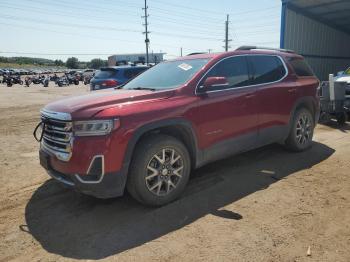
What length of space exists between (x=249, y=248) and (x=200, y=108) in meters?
1.85

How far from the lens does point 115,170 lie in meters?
3.71

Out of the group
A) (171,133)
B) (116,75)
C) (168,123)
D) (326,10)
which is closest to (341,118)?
(171,133)

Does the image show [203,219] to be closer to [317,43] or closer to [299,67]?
[299,67]

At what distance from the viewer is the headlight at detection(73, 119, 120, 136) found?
3.63 metres

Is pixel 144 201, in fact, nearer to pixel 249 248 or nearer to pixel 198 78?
pixel 249 248

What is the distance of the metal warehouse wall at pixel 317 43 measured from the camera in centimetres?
1802

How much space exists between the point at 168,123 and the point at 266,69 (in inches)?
93.6

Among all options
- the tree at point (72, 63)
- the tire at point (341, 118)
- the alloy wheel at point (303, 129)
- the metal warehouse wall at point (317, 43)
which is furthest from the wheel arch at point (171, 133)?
the tree at point (72, 63)

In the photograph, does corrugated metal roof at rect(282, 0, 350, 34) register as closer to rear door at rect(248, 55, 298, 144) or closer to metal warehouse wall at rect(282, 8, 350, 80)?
metal warehouse wall at rect(282, 8, 350, 80)

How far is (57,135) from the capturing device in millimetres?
3902

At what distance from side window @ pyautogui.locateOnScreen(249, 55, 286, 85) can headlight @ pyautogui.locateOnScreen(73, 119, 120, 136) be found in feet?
8.54

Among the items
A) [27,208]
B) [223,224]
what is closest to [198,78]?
[223,224]

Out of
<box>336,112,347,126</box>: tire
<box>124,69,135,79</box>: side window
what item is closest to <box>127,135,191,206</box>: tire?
<box>336,112,347,126</box>: tire

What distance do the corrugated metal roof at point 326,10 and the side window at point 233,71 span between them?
13.6m
